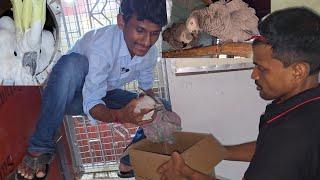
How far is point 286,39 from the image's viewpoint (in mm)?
1381

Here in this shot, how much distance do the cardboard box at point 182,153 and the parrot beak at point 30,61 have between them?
61 centimetres

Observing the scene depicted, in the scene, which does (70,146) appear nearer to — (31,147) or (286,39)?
(31,147)

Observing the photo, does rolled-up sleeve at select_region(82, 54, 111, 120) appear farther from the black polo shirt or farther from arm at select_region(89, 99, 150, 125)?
the black polo shirt

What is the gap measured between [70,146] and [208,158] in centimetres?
70

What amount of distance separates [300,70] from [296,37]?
110 millimetres

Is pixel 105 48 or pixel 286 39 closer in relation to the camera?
pixel 286 39

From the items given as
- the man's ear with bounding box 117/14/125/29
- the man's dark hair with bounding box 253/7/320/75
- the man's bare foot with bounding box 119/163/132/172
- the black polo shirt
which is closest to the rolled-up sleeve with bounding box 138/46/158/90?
the man's ear with bounding box 117/14/125/29

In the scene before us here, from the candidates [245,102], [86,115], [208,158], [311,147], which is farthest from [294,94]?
[86,115]

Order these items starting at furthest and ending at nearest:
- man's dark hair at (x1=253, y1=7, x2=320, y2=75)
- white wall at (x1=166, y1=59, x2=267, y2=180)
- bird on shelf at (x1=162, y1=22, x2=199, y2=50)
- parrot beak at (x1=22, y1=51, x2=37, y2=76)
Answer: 1. white wall at (x1=166, y1=59, x2=267, y2=180)
2. bird on shelf at (x1=162, y1=22, x2=199, y2=50)
3. parrot beak at (x1=22, y1=51, x2=37, y2=76)
4. man's dark hair at (x1=253, y1=7, x2=320, y2=75)

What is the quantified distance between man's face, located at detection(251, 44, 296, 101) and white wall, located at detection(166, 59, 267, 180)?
627 millimetres

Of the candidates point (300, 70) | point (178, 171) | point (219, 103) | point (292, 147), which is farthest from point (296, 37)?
point (219, 103)

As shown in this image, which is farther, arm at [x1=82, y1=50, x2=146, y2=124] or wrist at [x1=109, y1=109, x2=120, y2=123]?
wrist at [x1=109, y1=109, x2=120, y2=123]

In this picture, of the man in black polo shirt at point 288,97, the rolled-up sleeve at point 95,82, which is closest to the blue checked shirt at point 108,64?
the rolled-up sleeve at point 95,82

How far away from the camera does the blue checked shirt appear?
192 centimetres
